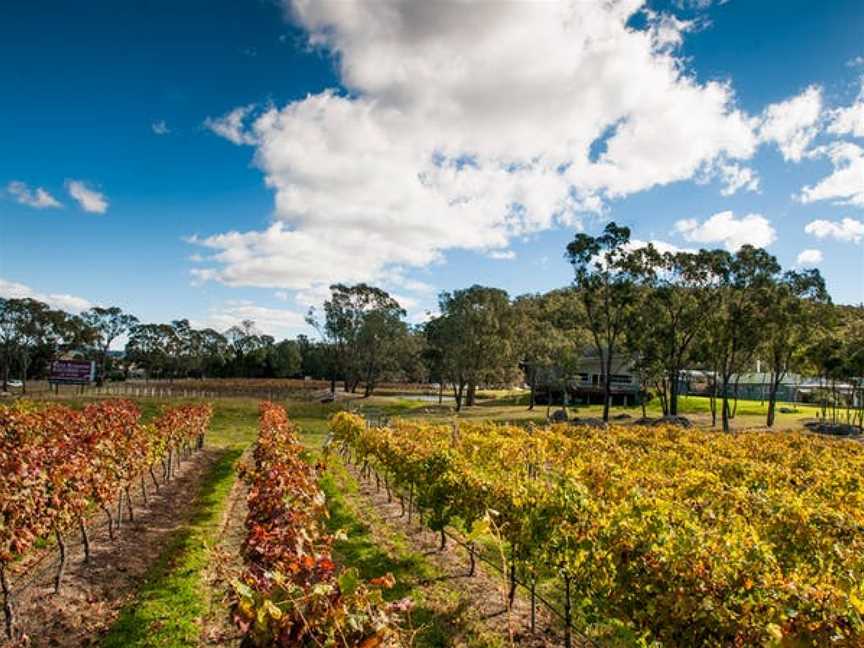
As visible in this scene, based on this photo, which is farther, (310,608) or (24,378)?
(24,378)

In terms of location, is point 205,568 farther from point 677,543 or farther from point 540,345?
point 540,345

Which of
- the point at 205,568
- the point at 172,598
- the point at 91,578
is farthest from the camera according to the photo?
the point at 205,568

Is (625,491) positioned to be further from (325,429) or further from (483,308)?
(483,308)

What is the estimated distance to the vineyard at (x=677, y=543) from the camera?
4961mm

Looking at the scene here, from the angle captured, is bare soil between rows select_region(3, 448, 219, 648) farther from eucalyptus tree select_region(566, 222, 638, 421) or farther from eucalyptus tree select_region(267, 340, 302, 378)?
eucalyptus tree select_region(267, 340, 302, 378)

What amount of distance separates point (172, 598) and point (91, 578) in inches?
82.9

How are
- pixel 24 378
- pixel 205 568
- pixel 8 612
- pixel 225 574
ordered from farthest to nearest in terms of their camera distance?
pixel 24 378 < pixel 205 568 < pixel 8 612 < pixel 225 574

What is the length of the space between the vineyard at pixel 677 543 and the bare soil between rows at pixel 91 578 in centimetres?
587

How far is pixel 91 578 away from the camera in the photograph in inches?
405

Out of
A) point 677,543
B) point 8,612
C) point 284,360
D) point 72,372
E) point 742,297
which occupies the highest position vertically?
point 742,297

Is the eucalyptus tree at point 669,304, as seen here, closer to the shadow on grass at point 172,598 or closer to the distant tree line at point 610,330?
the distant tree line at point 610,330

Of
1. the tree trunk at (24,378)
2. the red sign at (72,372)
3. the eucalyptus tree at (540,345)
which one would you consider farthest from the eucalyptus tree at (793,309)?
the tree trunk at (24,378)

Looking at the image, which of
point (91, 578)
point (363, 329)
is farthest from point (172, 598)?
point (363, 329)

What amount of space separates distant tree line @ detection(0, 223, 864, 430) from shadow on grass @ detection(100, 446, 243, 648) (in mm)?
37583
